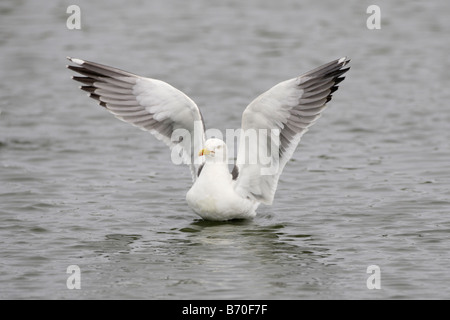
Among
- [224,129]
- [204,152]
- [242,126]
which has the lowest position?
[204,152]

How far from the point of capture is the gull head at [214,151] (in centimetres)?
931

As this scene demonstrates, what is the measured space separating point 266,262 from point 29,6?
1517 centimetres

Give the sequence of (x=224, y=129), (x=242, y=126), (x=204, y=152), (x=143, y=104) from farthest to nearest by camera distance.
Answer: (x=224, y=129)
(x=143, y=104)
(x=204, y=152)
(x=242, y=126)

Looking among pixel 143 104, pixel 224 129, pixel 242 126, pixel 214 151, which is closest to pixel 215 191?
pixel 214 151

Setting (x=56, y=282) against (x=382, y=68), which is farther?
(x=382, y=68)

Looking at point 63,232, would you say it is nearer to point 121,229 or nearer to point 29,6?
point 121,229

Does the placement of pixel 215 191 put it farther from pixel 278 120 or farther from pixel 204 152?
pixel 278 120

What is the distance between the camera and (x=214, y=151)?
934 centimetres

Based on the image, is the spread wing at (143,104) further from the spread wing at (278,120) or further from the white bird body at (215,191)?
the spread wing at (278,120)

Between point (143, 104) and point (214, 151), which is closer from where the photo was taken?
point (214, 151)

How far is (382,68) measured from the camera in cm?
1761

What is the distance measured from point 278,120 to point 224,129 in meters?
4.63

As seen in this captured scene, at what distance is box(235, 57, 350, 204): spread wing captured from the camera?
9.06 metres

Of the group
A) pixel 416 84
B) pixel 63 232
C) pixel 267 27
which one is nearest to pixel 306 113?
pixel 63 232
